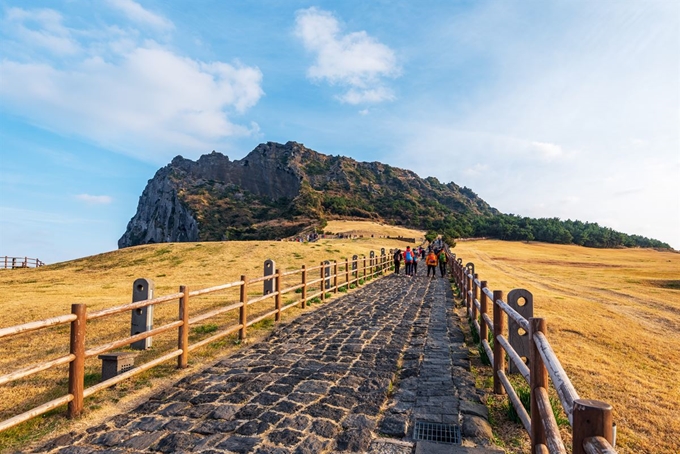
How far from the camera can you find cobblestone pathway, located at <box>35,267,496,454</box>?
3.72m

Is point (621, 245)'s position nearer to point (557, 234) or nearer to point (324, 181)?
point (557, 234)

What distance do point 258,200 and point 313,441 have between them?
562ft

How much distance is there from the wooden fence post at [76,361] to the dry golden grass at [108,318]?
0.15 metres

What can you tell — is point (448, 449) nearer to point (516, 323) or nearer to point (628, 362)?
point (516, 323)

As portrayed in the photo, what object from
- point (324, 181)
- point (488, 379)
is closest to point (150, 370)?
point (488, 379)

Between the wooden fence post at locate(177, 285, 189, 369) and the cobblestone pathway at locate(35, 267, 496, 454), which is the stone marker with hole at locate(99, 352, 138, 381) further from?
the wooden fence post at locate(177, 285, 189, 369)

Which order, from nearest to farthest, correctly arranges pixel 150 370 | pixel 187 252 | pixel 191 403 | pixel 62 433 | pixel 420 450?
1. pixel 420 450
2. pixel 62 433
3. pixel 191 403
4. pixel 150 370
5. pixel 187 252

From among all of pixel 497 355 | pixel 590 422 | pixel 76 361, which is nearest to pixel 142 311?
pixel 76 361

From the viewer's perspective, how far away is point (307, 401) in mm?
4684

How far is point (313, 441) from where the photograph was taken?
12.2ft

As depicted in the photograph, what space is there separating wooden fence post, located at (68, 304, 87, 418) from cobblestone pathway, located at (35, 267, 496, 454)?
0.46m

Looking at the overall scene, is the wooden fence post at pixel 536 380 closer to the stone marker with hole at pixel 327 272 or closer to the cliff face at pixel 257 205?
the stone marker with hole at pixel 327 272

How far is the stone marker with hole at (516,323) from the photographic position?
514 centimetres

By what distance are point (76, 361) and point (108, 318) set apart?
7.01 m
